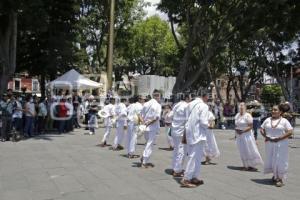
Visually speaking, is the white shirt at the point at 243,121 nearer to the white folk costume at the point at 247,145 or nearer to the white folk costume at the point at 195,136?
the white folk costume at the point at 247,145

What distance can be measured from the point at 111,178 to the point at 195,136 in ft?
6.68

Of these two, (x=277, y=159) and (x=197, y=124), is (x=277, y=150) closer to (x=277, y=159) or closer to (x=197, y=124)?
(x=277, y=159)

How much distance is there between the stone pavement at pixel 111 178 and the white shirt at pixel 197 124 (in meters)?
0.94

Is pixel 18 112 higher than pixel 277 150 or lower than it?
higher

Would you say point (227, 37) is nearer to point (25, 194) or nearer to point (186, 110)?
point (186, 110)

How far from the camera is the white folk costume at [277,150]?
9141 mm

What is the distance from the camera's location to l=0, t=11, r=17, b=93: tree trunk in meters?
21.6

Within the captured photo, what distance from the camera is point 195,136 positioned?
343 inches

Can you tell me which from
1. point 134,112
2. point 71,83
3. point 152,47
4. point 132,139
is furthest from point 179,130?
point 152,47

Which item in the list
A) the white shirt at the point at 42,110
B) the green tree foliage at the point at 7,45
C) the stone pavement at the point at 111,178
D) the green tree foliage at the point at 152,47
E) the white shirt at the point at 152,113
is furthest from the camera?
the green tree foliage at the point at 152,47

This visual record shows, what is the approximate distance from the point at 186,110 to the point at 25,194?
12.2 feet

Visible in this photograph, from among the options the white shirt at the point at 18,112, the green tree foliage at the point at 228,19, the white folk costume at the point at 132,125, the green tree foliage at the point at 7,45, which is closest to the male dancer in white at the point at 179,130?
the white folk costume at the point at 132,125

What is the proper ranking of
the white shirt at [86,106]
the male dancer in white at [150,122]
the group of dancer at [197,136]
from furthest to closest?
the white shirt at [86,106] → the male dancer in white at [150,122] → the group of dancer at [197,136]

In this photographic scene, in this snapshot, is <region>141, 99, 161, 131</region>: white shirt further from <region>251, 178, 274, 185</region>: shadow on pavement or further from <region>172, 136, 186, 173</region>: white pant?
<region>251, 178, 274, 185</region>: shadow on pavement
